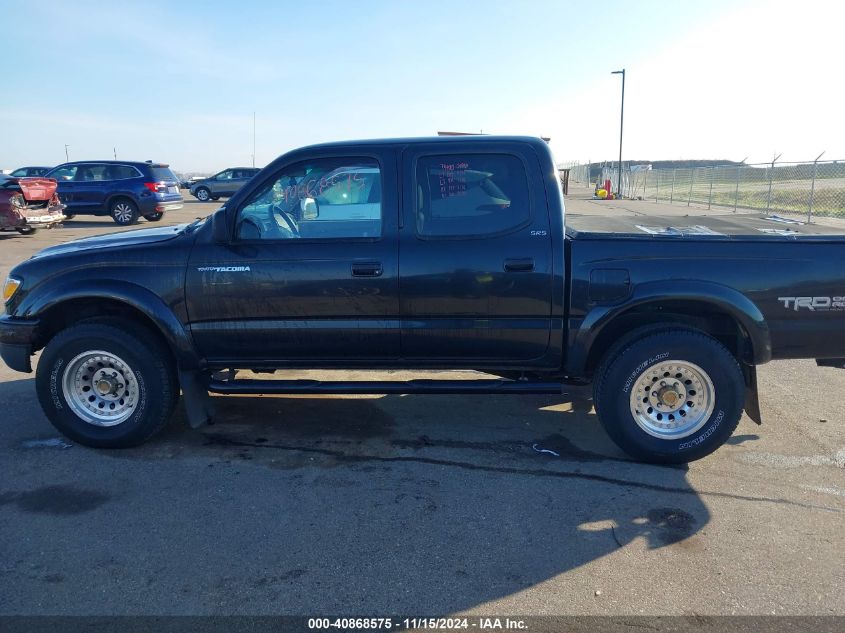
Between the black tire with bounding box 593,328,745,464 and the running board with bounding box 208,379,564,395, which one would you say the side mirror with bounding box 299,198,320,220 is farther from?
the black tire with bounding box 593,328,745,464

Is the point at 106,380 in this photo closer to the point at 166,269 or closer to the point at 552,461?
the point at 166,269

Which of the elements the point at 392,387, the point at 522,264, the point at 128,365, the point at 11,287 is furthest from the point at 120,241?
the point at 522,264

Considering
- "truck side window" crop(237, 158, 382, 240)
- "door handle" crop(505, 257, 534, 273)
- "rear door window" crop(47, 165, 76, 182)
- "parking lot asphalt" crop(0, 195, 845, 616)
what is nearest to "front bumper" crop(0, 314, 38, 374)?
"parking lot asphalt" crop(0, 195, 845, 616)

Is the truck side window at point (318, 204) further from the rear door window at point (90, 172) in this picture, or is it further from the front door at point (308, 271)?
the rear door window at point (90, 172)

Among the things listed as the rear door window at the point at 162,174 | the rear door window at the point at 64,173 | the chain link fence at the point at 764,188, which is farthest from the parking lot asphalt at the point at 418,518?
the rear door window at the point at 64,173

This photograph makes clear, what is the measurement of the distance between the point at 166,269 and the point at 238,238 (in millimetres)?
505

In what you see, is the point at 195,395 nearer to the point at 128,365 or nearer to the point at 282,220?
the point at 128,365

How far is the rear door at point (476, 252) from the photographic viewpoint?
3.97 m

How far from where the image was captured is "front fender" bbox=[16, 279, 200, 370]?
415 cm

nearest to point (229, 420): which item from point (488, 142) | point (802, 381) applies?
point (488, 142)

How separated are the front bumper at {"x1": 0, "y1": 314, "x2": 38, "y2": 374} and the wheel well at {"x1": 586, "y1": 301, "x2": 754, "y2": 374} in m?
3.67

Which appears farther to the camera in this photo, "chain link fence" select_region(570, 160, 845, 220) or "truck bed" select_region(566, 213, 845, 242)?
"chain link fence" select_region(570, 160, 845, 220)

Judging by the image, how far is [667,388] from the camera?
409 cm

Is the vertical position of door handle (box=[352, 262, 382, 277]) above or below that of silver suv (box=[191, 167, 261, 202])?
below
